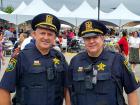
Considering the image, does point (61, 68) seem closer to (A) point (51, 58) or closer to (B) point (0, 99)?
(A) point (51, 58)

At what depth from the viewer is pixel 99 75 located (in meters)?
3.27

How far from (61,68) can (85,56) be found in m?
0.24

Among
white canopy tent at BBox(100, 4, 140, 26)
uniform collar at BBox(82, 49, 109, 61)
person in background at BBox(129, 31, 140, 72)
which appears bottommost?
person in background at BBox(129, 31, 140, 72)

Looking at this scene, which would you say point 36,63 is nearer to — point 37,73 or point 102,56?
point 37,73

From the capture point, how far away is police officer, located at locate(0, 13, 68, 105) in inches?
130

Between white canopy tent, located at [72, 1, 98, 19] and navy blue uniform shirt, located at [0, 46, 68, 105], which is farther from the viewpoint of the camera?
white canopy tent, located at [72, 1, 98, 19]

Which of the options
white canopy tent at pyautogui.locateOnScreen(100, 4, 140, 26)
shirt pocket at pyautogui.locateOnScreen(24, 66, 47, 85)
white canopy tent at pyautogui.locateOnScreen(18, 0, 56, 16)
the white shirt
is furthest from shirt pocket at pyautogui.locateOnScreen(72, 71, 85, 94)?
white canopy tent at pyautogui.locateOnScreen(100, 4, 140, 26)

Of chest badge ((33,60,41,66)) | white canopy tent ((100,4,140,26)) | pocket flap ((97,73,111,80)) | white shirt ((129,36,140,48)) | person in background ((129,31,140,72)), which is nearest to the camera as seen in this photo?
pocket flap ((97,73,111,80))

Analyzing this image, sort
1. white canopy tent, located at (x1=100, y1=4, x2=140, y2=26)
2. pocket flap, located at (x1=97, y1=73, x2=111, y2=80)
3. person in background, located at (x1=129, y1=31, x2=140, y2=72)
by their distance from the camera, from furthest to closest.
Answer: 1. white canopy tent, located at (x1=100, y1=4, x2=140, y2=26)
2. person in background, located at (x1=129, y1=31, x2=140, y2=72)
3. pocket flap, located at (x1=97, y1=73, x2=111, y2=80)

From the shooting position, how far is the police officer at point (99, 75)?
326 cm

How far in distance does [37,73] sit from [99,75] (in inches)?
20.6

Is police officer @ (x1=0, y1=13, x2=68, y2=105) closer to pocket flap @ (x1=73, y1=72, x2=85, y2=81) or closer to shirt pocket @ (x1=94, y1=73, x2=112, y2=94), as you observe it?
pocket flap @ (x1=73, y1=72, x2=85, y2=81)

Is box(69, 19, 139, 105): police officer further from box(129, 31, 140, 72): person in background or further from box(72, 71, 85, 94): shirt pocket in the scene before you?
box(129, 31, 140, 72): person in background

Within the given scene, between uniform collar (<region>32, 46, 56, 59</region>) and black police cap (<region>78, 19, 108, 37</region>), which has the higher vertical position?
black police cap (<region>78, 19, 108, 37</region>)
